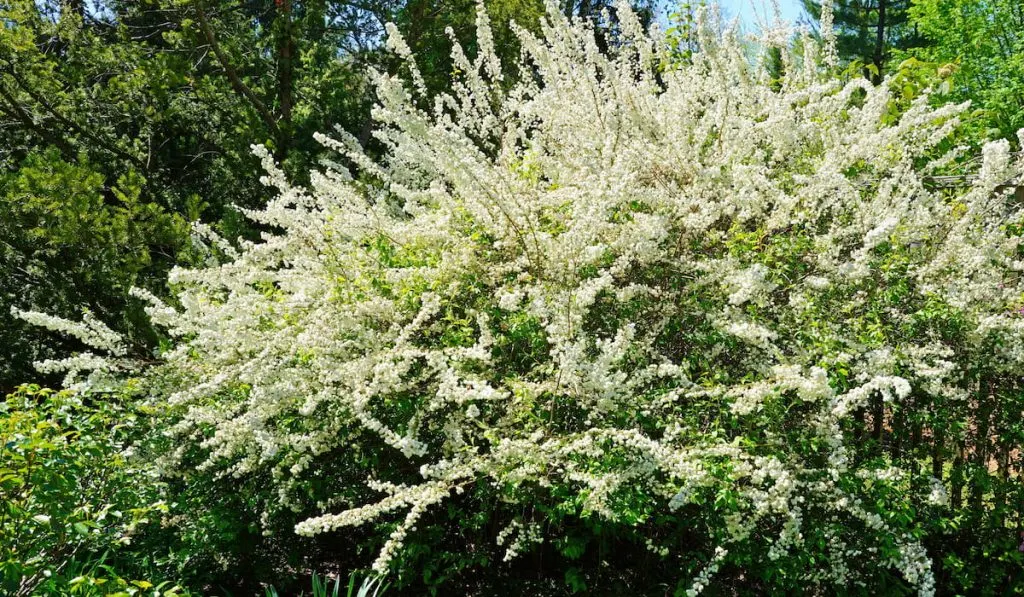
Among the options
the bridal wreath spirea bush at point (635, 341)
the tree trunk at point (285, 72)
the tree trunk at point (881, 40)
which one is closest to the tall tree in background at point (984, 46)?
the tree trunk at point (881, 40)

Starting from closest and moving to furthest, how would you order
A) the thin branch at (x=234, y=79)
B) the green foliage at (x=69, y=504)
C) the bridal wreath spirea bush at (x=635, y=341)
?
the green foliage at (x=69, y=504) < the bridal wreath spirea bush at (x=635, y=341) < the thin branch at (x=234, y=79)

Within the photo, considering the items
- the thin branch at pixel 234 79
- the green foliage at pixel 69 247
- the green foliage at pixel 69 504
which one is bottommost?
the green foliage at pixel 69 504

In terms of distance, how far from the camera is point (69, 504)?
9.41ft

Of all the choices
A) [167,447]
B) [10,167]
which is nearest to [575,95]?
[167,447]

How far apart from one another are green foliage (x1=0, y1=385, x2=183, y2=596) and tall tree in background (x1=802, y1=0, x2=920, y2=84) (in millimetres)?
20247

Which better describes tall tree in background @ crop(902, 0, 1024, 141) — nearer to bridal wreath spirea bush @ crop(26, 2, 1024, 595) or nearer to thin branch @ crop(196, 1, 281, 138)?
thin branch @ crop(196, 1, 281, 138)

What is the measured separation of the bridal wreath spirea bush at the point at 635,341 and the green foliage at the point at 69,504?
25 cm

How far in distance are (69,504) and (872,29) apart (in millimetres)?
22329

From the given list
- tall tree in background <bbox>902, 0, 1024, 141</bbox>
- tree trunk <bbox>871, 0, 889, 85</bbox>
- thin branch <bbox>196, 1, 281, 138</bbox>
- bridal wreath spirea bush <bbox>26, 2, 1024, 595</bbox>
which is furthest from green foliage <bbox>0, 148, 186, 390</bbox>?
tree trunk <bbox>871, 0, 889, 85</bbox>

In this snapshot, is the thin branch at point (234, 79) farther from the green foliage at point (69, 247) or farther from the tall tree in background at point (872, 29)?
the tall tree in background at point (872, 29)

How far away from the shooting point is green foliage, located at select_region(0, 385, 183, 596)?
2.53m

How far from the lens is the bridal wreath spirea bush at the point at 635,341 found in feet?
8.80

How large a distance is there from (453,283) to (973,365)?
226 cm

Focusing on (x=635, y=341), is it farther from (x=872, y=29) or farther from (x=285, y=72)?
(x=872, y=29)
